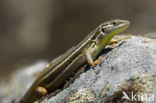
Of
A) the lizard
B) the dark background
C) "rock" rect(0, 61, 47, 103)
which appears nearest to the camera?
the lizard

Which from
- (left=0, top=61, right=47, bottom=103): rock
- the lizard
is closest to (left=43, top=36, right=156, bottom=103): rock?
the lizard

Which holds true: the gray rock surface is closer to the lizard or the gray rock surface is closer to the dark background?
the lizard

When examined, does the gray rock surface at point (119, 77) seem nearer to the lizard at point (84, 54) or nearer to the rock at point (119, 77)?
the rock at point (119, 77)

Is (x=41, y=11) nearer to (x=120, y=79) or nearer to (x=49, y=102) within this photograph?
(x=49, y=102)

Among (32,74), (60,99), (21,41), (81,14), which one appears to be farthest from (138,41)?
(21,41)

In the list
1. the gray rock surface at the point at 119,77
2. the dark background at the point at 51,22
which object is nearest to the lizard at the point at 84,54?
the gray rock surface at the point at 119,77

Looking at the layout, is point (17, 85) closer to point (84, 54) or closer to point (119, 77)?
point (84, 54)

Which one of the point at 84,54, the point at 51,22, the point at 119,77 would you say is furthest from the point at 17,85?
the point at 51,22
